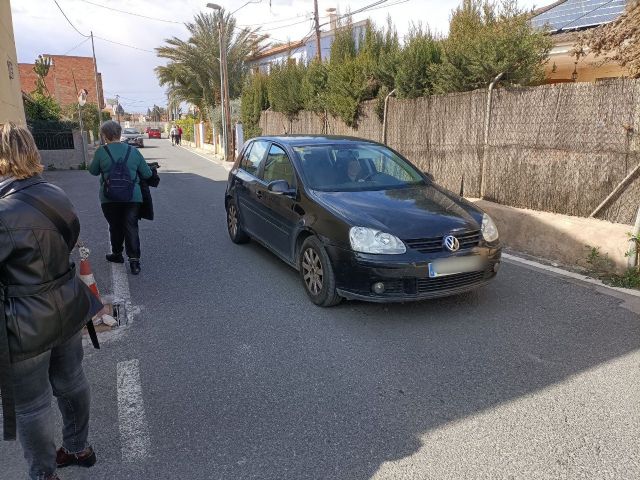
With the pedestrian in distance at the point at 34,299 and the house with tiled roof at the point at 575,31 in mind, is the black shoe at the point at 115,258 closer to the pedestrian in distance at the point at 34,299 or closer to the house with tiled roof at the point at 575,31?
the pedestrian in distance at the point at 34,299

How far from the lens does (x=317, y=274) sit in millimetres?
4723

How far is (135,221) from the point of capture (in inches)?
234

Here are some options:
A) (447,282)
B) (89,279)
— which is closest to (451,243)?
(447,282)

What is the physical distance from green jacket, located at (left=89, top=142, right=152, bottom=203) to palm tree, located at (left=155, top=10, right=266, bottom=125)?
26.7 m

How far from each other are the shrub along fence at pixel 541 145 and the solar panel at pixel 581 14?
4.16m

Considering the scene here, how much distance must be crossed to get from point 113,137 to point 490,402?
15.0 ft

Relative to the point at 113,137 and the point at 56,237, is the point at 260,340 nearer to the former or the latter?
the point at 56,237

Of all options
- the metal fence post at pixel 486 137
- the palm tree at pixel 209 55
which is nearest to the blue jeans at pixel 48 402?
the metal fence post at pixel 486 137

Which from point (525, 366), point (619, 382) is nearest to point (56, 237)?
point (525, 366)

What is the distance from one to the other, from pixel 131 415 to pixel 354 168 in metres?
3.43

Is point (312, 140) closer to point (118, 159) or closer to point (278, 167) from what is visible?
point (278, 167)

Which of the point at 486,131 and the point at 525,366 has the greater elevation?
the point at 486,131

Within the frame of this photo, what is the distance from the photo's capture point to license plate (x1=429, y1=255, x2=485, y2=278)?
4194 mm

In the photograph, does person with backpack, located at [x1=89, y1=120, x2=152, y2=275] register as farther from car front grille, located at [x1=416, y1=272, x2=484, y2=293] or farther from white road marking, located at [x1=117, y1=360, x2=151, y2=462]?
car front grille, located at [x1=416, y1=272, x2=484, y2=293]
